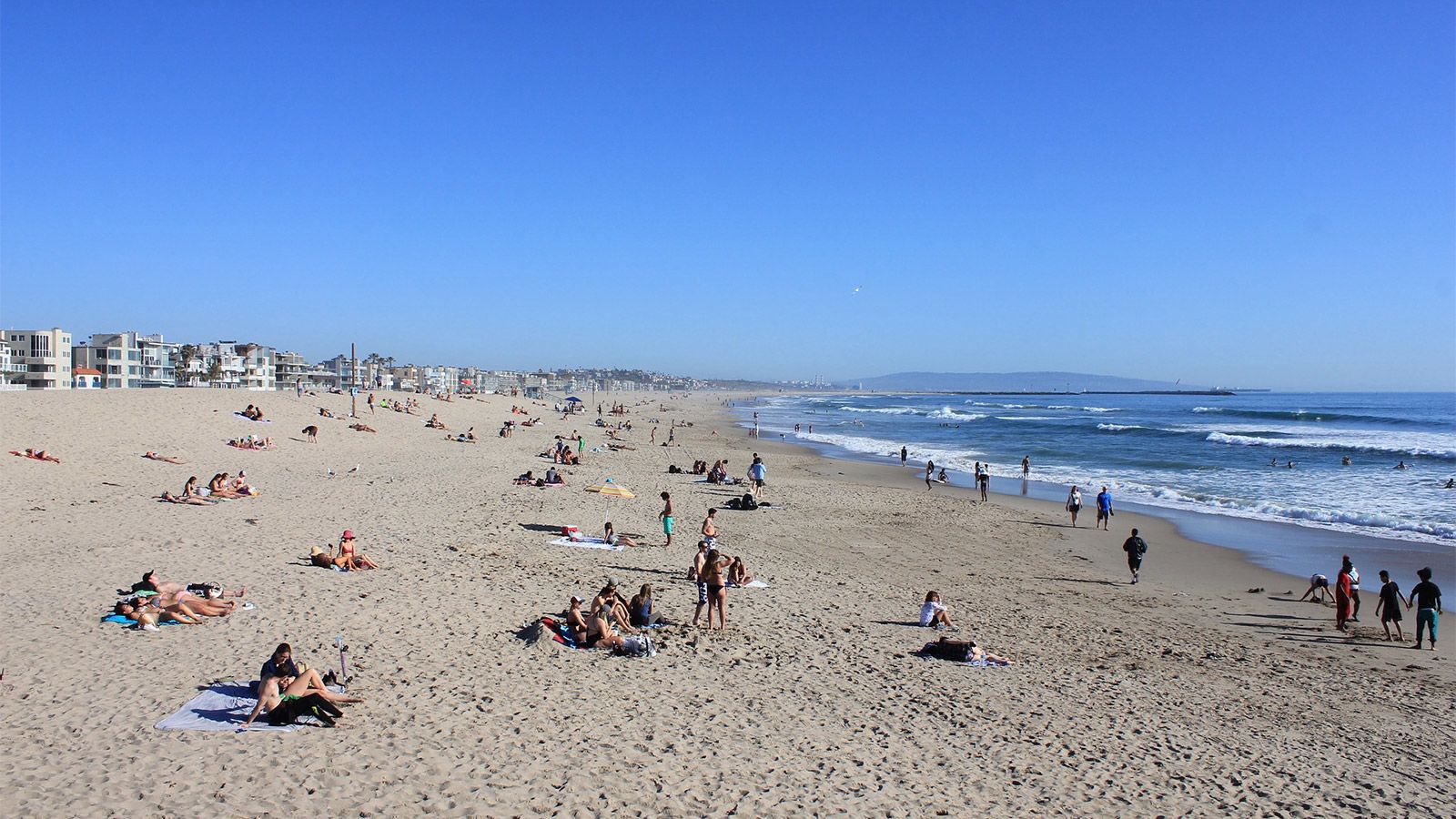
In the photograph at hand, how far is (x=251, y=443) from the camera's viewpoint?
24469mm

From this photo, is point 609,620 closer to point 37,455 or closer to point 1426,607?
point 1426,607

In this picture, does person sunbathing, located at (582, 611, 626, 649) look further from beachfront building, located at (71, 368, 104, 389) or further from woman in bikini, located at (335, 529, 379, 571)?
beachfront building, located at (71, 368, 104, 389)

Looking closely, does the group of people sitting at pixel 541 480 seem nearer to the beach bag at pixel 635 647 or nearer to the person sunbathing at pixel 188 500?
the person sunbathing at pixel 188 500

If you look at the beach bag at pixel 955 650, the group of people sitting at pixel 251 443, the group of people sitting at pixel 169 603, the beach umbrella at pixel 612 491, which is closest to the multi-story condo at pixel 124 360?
the group of people sitting at pixel 251 443

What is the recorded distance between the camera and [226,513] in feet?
48.4

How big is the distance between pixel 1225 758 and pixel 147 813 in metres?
7.94

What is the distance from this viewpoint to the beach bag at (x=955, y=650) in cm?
901

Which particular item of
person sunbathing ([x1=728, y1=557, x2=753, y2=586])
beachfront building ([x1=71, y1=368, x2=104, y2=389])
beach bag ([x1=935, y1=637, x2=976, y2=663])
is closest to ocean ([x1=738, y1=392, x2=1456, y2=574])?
beach bag ([x1=935, y1=637, x2=976, y2=663])

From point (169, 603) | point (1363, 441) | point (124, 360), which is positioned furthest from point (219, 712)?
point (124, 360)

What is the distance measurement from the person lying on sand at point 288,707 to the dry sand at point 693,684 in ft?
0.59

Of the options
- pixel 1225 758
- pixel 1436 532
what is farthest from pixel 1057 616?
pixel 1436 532

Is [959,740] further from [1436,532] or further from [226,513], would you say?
[1436,532]

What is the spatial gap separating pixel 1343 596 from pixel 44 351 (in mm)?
81679

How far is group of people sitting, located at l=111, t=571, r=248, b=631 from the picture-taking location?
846 cm
